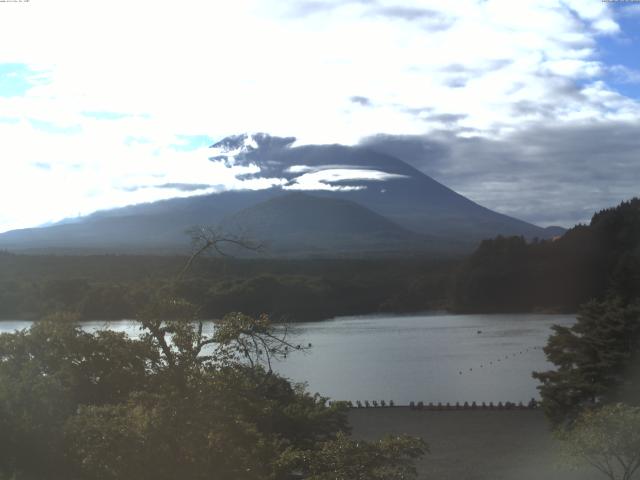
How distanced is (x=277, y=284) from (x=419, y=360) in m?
20.8

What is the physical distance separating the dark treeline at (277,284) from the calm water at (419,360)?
1791 mm

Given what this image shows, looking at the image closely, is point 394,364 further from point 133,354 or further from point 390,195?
point 390,195

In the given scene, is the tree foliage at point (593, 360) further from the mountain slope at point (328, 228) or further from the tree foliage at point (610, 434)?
the mountain slope at point (328, 228)

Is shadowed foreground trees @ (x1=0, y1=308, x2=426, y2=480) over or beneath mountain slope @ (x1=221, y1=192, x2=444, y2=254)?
beneath

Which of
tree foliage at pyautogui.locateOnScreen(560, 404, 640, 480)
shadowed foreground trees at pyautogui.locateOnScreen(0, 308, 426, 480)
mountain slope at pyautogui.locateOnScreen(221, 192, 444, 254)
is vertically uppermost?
mountain slope at pyautogui.locateOnScreen(221, 192, 444, 254)

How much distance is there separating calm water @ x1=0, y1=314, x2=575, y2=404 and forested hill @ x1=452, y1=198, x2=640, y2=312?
9475 millimetres

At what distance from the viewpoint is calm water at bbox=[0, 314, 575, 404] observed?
2455 centimetres

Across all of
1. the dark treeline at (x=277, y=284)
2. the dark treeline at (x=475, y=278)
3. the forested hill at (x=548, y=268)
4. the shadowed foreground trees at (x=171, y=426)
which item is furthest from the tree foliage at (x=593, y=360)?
the forested hill at (x=548, y=268)

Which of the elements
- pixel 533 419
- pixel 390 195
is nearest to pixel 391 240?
pixel 390 195

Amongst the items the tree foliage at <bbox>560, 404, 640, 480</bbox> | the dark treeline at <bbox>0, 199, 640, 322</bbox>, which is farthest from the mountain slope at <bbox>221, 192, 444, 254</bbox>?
the tree foliage at <bbox>560, 404, 640, 480</bbox>

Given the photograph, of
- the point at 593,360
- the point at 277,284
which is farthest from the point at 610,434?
the point at 277,284

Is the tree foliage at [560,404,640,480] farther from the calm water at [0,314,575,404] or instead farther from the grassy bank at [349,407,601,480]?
the calm water at [0,314,575,404]

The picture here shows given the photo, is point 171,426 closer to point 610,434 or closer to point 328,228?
point 610,434

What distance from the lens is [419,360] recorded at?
107 ft
